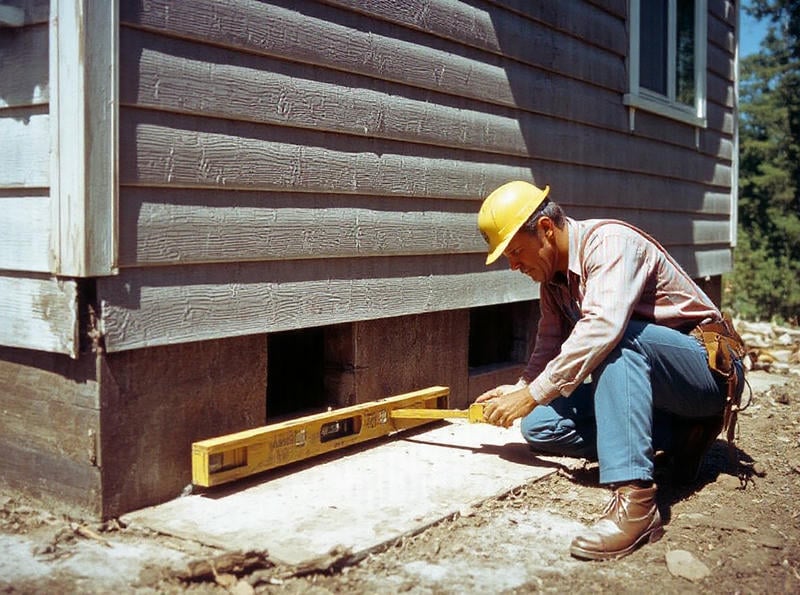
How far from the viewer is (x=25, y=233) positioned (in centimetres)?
299

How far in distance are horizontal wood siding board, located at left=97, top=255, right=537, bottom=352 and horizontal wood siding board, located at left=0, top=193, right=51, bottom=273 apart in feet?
0.84

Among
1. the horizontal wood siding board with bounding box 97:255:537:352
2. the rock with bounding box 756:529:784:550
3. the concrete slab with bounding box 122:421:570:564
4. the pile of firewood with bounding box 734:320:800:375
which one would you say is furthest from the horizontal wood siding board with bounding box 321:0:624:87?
the pile of firewood with bounding box 734:320:800:375

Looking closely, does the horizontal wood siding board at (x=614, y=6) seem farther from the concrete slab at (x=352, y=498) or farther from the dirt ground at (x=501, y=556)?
the dirt ground at (x=501, y=556)

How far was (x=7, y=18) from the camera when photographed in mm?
2879

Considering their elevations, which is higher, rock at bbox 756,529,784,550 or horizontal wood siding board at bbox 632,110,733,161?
horizontal wood siding board at bbox 632,110,733,161

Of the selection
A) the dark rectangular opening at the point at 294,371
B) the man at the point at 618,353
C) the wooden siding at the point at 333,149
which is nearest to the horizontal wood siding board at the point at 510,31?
the wooden siding at the point at 333,149

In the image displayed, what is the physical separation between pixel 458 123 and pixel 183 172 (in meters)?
1.90

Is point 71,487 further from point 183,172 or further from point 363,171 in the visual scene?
point 363,171

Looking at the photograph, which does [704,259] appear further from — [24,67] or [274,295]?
[24,67]

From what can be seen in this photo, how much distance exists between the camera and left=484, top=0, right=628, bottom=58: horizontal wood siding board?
5164mm

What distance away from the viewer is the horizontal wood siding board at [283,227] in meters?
3.04

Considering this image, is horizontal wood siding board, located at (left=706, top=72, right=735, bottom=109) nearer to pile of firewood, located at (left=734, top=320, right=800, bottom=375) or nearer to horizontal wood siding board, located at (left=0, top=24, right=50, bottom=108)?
pile of firewood, located at (left=734, top=320, right=800, bottom=375)

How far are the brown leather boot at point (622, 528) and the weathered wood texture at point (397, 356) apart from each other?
146 centimetres

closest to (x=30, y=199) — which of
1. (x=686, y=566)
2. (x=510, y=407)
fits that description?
(x=510, y=407)
